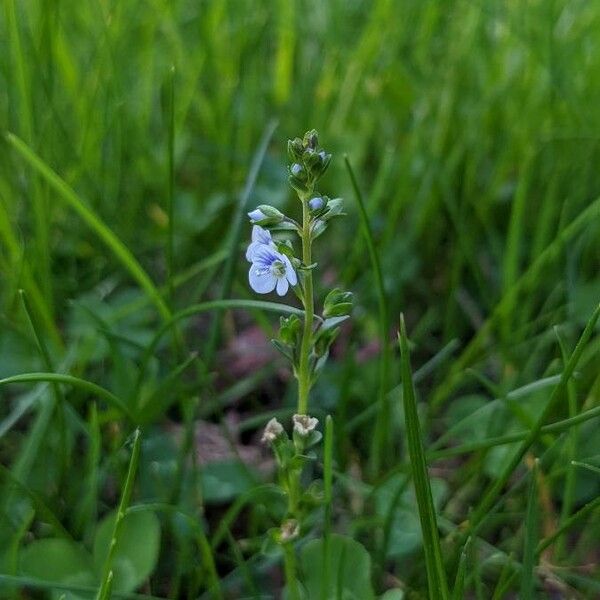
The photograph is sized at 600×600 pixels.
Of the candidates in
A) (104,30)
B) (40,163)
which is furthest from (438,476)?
(104,30)

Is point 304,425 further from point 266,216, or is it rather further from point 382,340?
point 382,340

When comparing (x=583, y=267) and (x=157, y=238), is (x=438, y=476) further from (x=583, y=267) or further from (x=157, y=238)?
(x=157, y=238)

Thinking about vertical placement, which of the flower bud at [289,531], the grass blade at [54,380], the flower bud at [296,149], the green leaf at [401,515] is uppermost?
the flower bud at [296,149]

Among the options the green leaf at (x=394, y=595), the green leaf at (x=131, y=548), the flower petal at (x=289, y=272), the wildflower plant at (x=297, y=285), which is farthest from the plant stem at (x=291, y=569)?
the flower petal at (x=289, y=272)

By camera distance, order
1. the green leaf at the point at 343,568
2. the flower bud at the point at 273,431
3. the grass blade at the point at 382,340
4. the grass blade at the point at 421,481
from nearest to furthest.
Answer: the grass blade at the point at 421,481, the flower bud at the point at 273,431, the green leaf at the point at 343,568, the grass blade at the point at 382,340

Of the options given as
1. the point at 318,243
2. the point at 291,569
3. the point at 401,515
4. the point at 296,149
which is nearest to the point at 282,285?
the point at 296,149

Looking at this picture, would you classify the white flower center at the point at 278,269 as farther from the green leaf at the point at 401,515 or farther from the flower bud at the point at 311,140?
the green leaf at the point at 401,515

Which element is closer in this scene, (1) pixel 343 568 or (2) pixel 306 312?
(2) pixel 306 312
